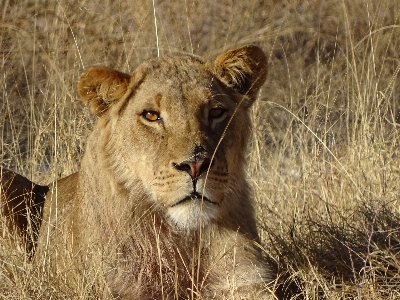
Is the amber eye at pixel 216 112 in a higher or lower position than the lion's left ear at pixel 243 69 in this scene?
lower

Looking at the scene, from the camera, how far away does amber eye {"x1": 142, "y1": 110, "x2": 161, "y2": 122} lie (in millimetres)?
3752

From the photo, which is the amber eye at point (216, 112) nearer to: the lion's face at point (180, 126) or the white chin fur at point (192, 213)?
the lion's face at point (180, 126)

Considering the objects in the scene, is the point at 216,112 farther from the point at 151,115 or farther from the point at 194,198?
the point at 194,198

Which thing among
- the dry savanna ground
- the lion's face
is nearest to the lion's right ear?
the lion's face

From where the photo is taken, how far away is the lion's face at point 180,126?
3.51 meters

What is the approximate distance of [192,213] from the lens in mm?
3518

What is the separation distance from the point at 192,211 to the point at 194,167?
7.4 inches

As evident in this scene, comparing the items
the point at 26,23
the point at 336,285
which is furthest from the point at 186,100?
the point at 26,23

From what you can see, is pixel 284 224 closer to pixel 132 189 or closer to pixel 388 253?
pixel 388 253

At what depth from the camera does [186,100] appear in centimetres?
374

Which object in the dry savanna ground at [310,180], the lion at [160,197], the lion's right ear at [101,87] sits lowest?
the dry savanna ground at [310,180]

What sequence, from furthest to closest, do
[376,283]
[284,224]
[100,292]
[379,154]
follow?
[379,154] → [284,224] → [376,283] → [100,292]

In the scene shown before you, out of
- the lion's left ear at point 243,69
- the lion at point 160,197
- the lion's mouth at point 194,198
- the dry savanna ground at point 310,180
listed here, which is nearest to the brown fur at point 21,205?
the dry savanna ground at point 310,180

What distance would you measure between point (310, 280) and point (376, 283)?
0.29 meters
